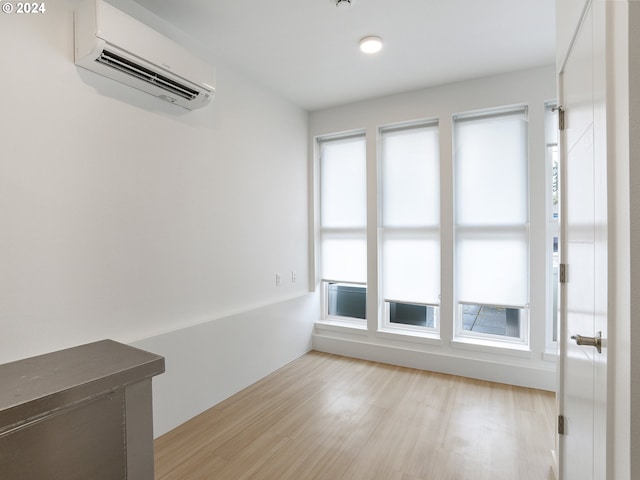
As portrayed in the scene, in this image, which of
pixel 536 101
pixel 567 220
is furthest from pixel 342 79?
pixel 567 220

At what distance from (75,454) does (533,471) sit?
236 centimetres

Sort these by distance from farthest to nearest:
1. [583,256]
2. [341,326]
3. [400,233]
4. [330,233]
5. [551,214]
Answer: [330,233] → [341,326] → [400,233] → [551,214] → [583,256]

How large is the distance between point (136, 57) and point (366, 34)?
1.62 m

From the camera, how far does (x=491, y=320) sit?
348 centimetres

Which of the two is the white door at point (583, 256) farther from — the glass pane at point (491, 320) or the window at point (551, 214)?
the glass pane at point (491, 320)

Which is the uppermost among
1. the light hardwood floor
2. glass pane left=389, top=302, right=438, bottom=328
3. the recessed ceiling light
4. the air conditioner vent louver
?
the recessed ceiling light

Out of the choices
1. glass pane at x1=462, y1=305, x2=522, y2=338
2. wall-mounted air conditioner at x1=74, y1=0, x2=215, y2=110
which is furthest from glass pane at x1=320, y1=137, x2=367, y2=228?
wall-mounted air conditioner at x1=74, y1=0, x2=215, y2=110

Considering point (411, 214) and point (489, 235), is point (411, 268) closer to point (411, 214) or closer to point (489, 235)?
point (411, 214)

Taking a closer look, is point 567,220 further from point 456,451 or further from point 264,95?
point 264,95

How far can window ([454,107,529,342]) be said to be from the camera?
3248 millimetres

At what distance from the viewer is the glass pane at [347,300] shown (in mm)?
4164

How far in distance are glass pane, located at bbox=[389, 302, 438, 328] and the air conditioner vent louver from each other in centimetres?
296

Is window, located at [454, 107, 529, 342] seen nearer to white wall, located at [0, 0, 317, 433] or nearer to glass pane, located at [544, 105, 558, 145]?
glass pane, located at [544, 105, 558, 145]

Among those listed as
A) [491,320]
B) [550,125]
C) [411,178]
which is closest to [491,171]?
[550,125]
